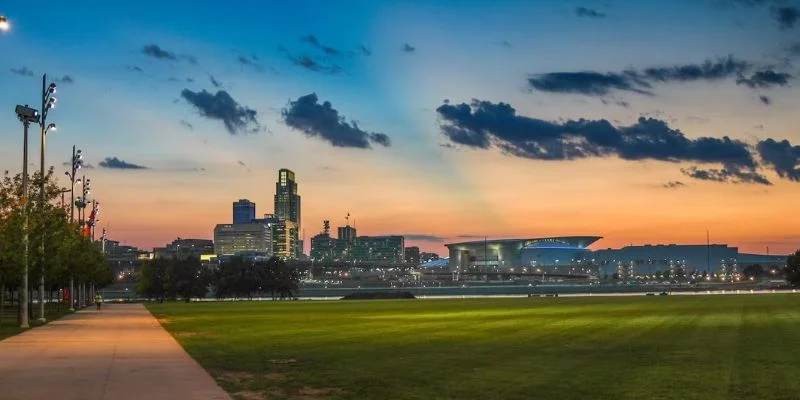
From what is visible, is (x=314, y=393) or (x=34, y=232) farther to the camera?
(x=34, y=232)

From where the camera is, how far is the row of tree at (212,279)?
550 feet

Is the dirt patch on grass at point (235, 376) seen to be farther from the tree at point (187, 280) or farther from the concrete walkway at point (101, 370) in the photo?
the tree at point (187, 280)

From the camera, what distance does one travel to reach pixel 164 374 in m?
23.0

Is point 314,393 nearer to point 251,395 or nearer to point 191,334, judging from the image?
point 251,395

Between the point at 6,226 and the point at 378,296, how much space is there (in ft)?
353

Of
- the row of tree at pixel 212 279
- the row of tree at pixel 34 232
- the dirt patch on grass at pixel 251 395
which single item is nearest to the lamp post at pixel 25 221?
the row of tree at pixel 34 232

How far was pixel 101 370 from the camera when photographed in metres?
23.9

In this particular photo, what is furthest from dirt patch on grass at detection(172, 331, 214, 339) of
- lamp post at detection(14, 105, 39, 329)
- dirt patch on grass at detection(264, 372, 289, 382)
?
dirt patch on grass at detection(264, 372, 289, 382)

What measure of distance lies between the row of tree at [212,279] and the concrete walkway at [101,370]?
13109 cm

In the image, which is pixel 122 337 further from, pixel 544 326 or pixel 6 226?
pixel 544 326

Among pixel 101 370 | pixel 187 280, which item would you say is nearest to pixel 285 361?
pixel 101 370

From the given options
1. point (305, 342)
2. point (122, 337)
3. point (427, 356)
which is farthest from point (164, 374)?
point (122, 337)

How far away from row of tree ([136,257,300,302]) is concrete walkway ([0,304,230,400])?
13109 cm

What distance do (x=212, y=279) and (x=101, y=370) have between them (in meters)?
166
